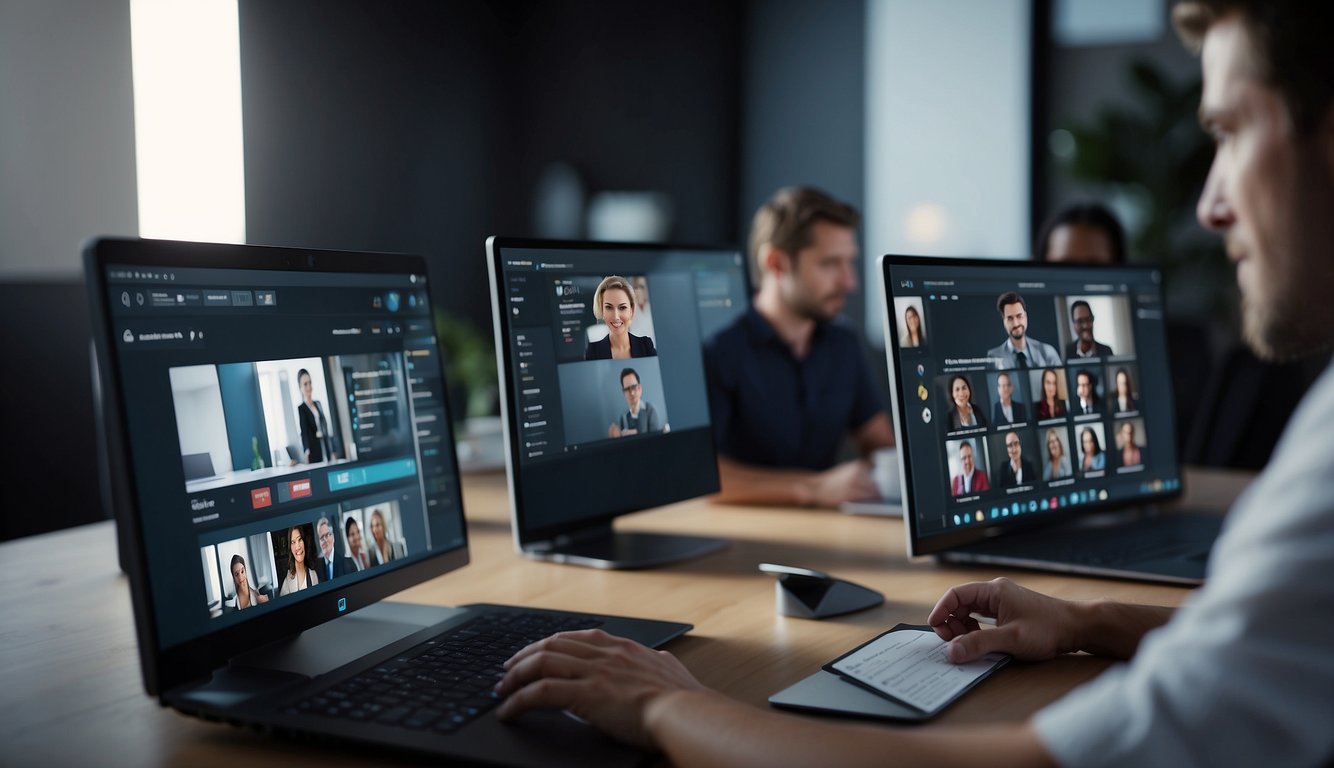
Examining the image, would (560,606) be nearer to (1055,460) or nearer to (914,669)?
(914,669)

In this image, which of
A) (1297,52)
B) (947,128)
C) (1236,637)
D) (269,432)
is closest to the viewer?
(1236,637)

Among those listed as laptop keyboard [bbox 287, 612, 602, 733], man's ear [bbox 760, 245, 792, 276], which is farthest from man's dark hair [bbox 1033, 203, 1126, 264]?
laptop keyboard [bbox 287, 612, 602, 733]

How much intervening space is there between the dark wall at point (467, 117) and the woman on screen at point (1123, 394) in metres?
1.94

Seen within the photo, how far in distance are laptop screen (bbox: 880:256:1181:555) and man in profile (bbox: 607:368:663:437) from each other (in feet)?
1.31

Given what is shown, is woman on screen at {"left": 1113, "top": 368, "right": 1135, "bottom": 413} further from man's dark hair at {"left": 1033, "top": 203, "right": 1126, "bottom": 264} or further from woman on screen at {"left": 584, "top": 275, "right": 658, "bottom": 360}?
man's dark hair at {"left": 1033, "top": 203, "right": 1126, "bottom": 264}

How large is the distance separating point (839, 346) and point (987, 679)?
1.89 m

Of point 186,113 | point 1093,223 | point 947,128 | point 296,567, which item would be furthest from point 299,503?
point 947,128

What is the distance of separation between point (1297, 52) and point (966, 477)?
83cm

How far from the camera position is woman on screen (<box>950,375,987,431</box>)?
4.89ft

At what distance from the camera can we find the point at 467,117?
4004 mm

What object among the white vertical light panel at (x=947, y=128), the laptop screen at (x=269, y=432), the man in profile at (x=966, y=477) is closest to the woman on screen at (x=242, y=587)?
the laptop screen at (x=269, y=432)

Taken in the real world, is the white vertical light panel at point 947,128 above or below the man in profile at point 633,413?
above

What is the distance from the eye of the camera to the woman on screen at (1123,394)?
1.75 metres

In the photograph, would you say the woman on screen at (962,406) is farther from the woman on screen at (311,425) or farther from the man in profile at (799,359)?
the man in profile at (799,359)
